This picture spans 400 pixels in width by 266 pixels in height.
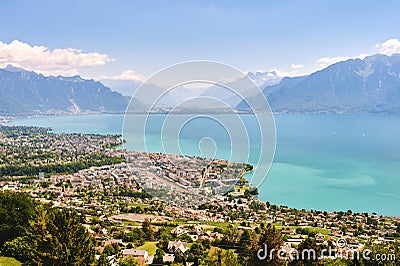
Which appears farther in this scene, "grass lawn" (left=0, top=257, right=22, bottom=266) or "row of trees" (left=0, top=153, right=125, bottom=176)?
"row of trees" (left=0, top=153, right=125, bottom=176)

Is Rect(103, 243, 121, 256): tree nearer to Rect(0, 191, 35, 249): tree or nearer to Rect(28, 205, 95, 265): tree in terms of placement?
Rect(0, 191, 35, 249): tree

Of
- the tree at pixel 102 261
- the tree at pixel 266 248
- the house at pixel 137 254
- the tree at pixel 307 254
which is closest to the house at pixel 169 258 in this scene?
the house at pixel 137 254

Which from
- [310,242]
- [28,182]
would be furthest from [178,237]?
[28,182]

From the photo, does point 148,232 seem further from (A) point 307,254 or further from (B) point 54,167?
(B) point 54,167

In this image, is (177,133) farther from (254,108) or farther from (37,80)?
(37,80)

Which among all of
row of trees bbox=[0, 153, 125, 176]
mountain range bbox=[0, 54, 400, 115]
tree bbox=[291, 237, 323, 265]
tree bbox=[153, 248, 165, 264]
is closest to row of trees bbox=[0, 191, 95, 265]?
tree bbox=[291, 237, 323, 265]

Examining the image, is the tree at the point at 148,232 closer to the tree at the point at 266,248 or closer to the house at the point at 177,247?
the house at the point at 177,247
